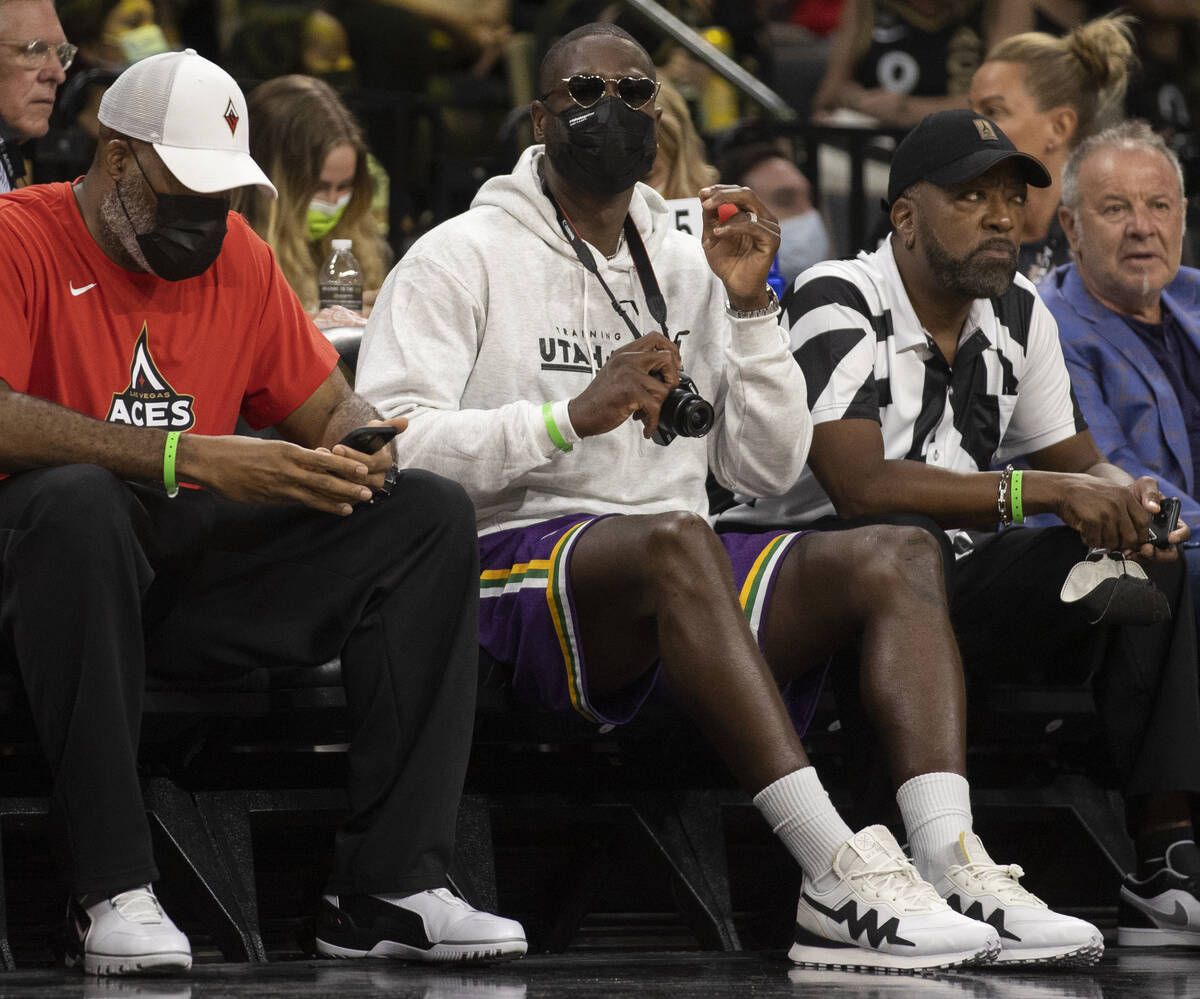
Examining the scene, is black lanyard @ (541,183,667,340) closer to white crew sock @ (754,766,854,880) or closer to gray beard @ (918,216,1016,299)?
gray beard @ (918,216,1016,299)

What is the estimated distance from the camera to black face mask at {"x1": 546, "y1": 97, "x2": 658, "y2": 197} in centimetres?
340

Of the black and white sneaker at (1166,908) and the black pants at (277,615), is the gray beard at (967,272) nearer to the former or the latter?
the black and white sneaker at (1166,908)

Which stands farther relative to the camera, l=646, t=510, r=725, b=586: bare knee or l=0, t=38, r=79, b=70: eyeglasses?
l=0, t=38, r=79, b=70: eyeglasses

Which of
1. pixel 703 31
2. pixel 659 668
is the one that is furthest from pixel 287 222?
pixel 703 31

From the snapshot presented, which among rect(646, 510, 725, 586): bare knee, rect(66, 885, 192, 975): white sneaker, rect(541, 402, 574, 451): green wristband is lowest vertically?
rect(66, 885, 192, 975): white sneaker

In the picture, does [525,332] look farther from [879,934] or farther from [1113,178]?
[1113,178]

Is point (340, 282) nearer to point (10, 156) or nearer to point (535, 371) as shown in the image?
point (10, 156)

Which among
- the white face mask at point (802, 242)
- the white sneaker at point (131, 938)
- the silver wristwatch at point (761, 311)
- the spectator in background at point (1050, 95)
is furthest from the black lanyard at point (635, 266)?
the white face mask at point (802, 242)

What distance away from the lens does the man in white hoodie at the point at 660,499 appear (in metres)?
2.84

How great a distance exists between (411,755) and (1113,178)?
7.60 feet

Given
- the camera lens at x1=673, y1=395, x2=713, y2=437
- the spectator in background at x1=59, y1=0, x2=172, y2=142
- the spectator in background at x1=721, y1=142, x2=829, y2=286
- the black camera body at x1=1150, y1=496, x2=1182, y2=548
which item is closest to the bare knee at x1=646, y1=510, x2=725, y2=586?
the camera lens at x1=673, y1=395, x2=713, y2=437

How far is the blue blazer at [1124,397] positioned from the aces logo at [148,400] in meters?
1.97

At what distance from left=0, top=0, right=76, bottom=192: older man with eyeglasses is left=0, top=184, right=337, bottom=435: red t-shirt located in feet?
3.39

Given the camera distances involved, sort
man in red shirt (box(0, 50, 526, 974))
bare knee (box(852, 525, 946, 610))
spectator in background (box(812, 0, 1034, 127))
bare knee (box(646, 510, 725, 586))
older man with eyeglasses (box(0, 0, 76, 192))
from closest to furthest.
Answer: man in red shirt (box(0, 50, 526, 974)) < bare knee (box(646, 510, 725, 586)) < bare knee (box(852, 525, 946, 610)) < older man with eyeglasses (box(0, 0, 76, 192)) < spectator in background (box(812, 0, 1034, 127))
